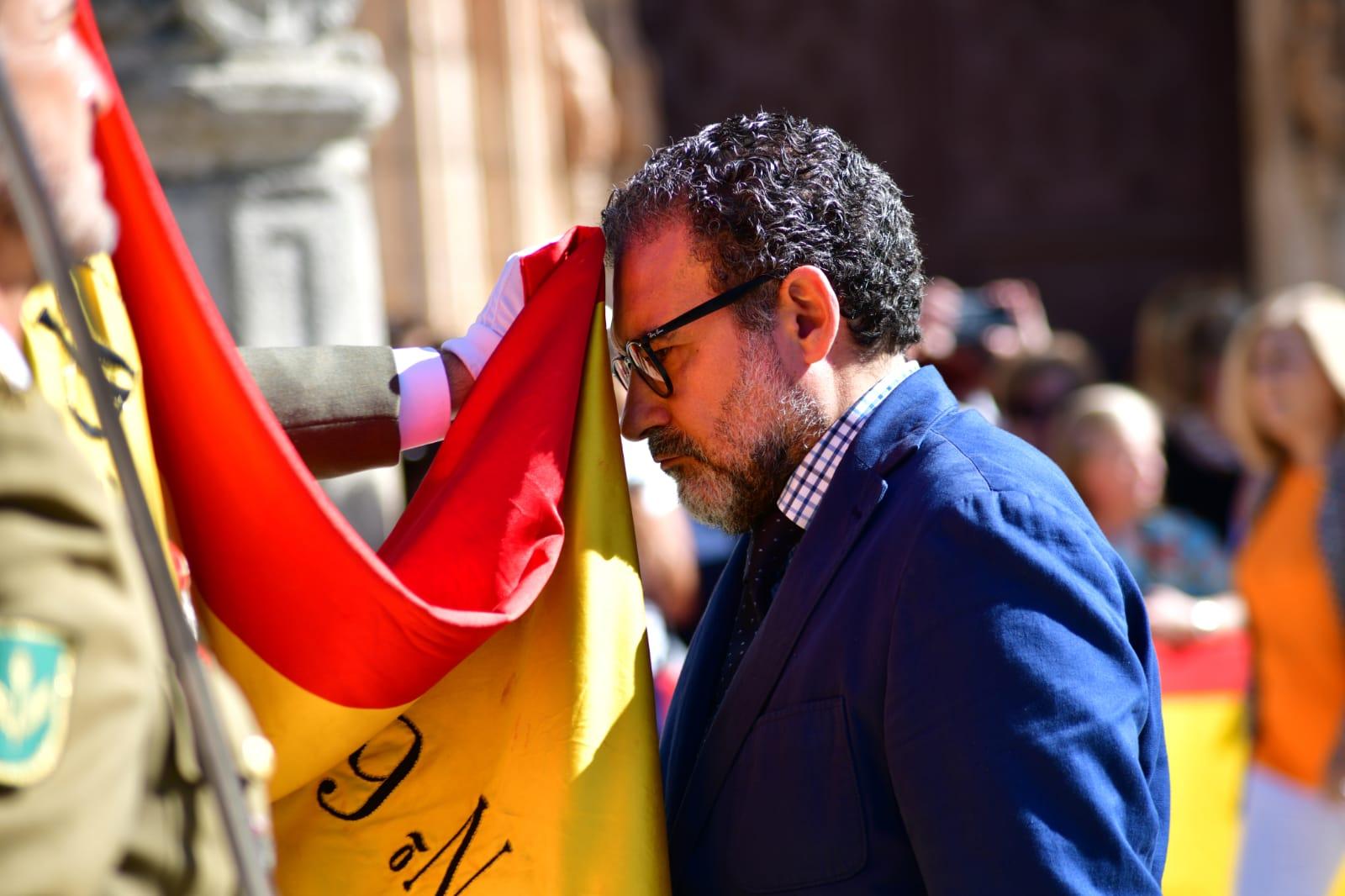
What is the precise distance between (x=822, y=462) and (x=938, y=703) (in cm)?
40

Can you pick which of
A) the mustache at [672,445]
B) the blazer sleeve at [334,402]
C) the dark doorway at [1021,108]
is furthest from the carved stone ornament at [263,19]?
the dark doorway at [1021,108]

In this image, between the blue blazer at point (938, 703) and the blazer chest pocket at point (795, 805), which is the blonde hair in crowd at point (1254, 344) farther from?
the blazer chest pocket at point (795, 805)

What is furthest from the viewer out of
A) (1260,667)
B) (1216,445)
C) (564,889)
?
(1216,445)

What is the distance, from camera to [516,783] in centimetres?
189

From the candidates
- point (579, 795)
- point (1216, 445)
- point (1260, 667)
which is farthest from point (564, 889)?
point (1216, 445)

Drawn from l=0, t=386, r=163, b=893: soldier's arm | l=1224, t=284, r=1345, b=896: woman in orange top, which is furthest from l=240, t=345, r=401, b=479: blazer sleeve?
l=1224, t=284, r=1345, b=896: woman in orange top

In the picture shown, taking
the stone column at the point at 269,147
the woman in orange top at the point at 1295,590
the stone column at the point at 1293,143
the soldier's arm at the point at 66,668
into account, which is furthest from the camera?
the stone column at the point at 1293,143

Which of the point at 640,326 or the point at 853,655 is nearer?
the point at 853,655

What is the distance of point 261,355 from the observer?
203 centimetres

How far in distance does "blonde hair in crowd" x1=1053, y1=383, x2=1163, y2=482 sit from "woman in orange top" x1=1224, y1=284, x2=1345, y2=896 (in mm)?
409

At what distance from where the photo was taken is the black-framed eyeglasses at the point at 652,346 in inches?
76.4

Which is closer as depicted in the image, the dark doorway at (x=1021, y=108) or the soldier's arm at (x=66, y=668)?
the soldier's arm at (x=66, y=668)

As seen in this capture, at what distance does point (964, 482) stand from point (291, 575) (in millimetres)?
730

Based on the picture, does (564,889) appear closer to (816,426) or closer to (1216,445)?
(816,426)
